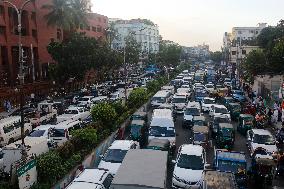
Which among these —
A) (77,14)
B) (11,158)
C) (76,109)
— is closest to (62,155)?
(11,158)

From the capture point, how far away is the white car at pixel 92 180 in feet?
49.0

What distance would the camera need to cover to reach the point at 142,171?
1530cm

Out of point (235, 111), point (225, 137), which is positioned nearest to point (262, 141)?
point (225, 137)

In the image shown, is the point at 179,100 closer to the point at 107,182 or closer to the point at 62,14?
the point at 107,182

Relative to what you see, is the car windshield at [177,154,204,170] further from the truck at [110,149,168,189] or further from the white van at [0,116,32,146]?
the white van at [0,116,32,146]

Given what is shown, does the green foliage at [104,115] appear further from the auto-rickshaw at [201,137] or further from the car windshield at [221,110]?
the car windshield at [221,110]

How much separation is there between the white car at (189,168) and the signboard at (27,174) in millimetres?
6645

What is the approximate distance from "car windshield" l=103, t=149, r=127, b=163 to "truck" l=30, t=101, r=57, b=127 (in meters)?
15.5

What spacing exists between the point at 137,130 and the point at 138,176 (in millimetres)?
13052

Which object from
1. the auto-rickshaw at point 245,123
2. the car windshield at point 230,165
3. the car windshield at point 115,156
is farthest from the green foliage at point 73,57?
the car windshield at point 230,165

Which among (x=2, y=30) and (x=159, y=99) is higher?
(x=2, y=30)

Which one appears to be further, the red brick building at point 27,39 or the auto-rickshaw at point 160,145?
the red brick building at point 27,39

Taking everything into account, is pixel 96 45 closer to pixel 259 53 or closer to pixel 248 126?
pixel 259 53

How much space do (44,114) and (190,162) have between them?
2177cm
